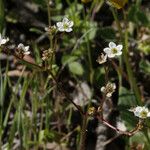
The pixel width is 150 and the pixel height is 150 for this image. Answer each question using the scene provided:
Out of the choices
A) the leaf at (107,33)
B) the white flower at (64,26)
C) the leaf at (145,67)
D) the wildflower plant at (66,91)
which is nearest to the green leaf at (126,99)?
the wildflower plant at (66,91)

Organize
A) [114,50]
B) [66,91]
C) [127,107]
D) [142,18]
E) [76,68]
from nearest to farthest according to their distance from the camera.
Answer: [114,50] < [127,107] < [66,91] < [76,68] < [142,18]

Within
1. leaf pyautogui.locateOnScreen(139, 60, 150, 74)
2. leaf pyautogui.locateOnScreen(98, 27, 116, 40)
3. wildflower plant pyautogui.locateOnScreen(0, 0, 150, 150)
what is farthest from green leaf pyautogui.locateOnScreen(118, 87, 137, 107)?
leaf pyautogui.locateOnScreen(98, 27, 116, 40)

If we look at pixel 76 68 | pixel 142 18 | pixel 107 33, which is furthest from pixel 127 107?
pixel 142 18

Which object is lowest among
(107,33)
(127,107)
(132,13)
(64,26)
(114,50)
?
(127,107)

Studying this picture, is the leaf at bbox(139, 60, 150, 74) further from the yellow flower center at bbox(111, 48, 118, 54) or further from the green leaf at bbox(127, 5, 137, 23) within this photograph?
the yellow flower center at bbox(111, 48, 118, 54)

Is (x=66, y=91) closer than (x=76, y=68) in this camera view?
Yes

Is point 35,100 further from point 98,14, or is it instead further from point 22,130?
point 98,14

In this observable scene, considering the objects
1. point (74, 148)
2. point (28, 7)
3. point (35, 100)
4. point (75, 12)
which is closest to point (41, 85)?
point (35, 100)

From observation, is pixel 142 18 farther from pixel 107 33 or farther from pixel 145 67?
pixel 145 67
